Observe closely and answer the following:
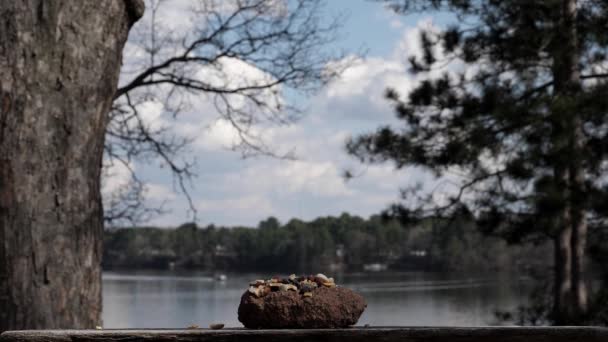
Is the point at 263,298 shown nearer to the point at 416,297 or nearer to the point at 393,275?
the point at 416,297

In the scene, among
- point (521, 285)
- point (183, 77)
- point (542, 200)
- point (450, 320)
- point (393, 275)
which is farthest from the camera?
point (393, 275)

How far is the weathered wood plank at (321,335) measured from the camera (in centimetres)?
221

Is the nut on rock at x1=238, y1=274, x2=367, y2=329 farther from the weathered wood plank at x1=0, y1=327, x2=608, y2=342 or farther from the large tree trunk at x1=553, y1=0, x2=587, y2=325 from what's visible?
the large tree trunk at x1=553, y1=0, x2=587, y2=325

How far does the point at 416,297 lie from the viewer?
35781 mm

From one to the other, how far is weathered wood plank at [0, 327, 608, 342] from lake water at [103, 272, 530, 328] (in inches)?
622

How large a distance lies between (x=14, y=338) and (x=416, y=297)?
34232mm

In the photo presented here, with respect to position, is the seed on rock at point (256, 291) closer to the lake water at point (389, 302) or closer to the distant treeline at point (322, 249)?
the lake water at point (389, 302)

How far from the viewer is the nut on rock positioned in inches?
90.0

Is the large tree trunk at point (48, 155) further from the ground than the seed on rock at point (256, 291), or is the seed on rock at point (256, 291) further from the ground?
the large tree trunk at point (48, 155)

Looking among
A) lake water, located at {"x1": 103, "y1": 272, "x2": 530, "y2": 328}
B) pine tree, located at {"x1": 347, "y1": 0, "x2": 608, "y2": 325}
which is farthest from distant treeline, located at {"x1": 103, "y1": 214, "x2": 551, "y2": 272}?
pine tree, located at {"x1": 347, "y1": 0, "x2": 608, "y2": 325}

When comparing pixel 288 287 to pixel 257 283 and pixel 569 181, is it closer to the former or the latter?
pixel 257 283

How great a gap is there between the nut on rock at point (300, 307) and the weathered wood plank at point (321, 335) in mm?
58

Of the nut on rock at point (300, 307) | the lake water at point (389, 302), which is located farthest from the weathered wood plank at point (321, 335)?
the lake water at point (389, 302)

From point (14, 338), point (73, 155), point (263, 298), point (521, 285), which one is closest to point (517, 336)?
point (263, 298)
